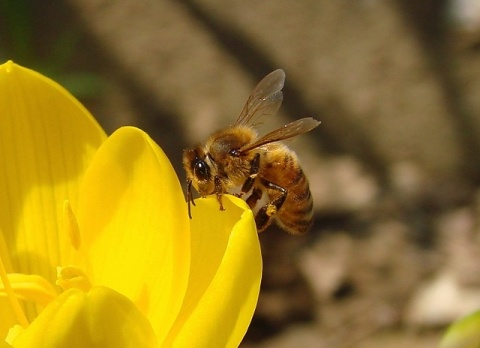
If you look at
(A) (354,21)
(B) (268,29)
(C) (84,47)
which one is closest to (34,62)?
(C) (84,47)

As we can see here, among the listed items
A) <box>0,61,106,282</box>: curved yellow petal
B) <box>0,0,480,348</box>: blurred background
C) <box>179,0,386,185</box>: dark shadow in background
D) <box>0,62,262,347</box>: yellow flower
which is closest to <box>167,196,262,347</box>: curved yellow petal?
<box>0,62,262,347</box>: yellow flower

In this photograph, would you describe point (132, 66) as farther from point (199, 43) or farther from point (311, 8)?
point (311, 8)

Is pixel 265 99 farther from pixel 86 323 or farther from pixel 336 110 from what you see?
pixel 336 110

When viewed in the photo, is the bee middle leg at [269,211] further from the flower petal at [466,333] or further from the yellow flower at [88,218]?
the flower petal at [466,333]

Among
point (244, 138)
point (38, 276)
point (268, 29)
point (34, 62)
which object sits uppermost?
point (268, 29)

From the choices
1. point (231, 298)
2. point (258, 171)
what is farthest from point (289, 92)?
point (231, 298)

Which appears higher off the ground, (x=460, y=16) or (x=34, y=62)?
(x=460, y=16)

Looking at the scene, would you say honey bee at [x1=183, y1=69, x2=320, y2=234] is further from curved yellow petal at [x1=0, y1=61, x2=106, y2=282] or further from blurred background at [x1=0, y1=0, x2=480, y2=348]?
blurred background at [x1=0, y1=0, x2=480, y2=348]
